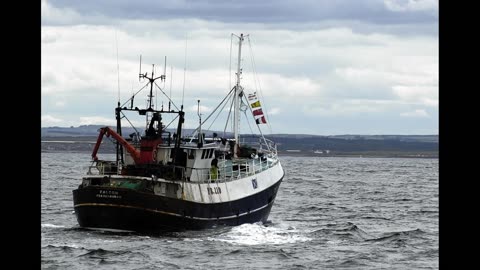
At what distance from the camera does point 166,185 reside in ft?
144

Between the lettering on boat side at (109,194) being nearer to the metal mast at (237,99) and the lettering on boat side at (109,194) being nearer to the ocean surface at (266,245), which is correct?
the ocean surface at (266,245)

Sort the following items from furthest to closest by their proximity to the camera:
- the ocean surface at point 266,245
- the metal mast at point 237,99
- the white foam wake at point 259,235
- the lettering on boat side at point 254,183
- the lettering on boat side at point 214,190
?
the metal mast at point 237,99, the lettering on boat side at point 254,183, the lettering on boat side at point 214,190, the white foam wake at point 259,235, the ocean surface at point 266,245

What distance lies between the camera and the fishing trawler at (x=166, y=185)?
42.8 metres

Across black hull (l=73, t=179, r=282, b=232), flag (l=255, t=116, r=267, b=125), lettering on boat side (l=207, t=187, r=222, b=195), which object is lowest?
black hull (l=73, t=179, r=282, b=232)

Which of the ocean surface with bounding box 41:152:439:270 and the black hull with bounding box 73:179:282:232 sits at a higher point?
the black hull with bounding box 73:179:282:232

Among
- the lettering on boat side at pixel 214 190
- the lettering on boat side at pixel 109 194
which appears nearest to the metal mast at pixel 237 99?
the lettering on boat side at pixel 214 190

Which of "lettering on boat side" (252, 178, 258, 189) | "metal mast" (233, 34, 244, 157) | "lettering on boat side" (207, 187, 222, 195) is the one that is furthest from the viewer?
"metal mast" (233, 34, 244, 157)

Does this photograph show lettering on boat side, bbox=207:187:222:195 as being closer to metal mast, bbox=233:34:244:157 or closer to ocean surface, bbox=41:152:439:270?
ocean surface, bbox=41:152:439:270

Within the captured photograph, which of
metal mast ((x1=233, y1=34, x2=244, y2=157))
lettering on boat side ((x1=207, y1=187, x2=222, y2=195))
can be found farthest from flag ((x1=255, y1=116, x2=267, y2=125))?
lettering on boat side ((x1=207, y1=187, x2=222, y2=195))

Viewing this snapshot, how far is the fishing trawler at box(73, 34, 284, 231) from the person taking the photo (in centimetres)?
4284

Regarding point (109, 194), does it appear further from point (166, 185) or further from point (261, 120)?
point (261, 120)

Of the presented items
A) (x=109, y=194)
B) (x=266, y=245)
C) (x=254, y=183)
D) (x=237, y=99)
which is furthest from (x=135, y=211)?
(x=237, y=99)
